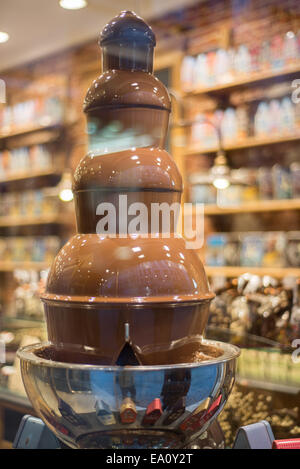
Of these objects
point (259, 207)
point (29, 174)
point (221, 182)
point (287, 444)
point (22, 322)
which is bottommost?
point (22, 322)

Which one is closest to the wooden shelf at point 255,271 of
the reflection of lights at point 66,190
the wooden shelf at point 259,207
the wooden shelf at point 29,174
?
the wooden shelf at point 259,207

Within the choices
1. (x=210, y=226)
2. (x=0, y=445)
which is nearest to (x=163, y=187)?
(x=0, y=445)

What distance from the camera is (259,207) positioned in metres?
3.64

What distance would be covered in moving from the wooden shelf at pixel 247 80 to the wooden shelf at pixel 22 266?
201 cm

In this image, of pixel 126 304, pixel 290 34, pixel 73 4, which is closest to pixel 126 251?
pixel 126 304

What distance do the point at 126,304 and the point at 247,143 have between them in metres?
3.28

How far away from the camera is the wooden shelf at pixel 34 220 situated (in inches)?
203

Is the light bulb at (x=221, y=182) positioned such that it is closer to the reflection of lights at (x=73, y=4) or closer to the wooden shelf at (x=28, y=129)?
the reflection of lights at (x=73, y=4)

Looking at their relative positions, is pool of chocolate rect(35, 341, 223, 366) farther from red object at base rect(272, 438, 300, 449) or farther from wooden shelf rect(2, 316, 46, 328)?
wooden shelf rect(2, 316, 46, 328)

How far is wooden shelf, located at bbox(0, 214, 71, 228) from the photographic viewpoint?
16.9 feet

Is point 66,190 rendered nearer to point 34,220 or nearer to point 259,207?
point 259,207

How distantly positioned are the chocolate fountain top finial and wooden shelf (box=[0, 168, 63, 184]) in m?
4.62

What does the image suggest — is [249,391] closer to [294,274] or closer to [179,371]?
[179,371]

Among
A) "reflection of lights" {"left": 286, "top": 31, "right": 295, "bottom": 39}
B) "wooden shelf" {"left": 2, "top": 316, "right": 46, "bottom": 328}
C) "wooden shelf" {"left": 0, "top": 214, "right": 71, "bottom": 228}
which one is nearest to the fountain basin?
"wooden shelf" {"left": 2, "top": 316, "right": 46, "bottom": 328}
